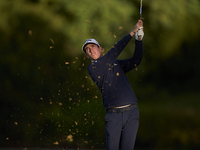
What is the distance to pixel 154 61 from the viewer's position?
654 centimetres

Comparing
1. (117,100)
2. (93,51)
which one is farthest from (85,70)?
(117,100)

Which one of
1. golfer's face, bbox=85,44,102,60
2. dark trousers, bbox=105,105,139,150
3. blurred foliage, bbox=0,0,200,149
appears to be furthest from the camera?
blurred foliage, bbox=0,0,200,149

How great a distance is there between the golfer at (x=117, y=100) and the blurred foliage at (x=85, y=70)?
2787mm

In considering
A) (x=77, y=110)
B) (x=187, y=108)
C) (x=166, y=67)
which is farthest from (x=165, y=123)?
(x=77, y=110)

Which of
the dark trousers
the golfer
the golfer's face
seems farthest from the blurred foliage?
the dark trousers

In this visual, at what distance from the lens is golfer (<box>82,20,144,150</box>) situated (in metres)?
3.48

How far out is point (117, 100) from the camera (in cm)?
350

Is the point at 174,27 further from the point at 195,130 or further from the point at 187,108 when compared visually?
the point at 195,130

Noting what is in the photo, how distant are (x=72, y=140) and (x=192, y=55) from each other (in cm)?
264

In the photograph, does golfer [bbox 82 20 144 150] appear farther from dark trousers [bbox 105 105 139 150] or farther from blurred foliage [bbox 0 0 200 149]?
blurred foliage [bbox 0 0 200 149]

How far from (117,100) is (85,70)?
3.03 metres

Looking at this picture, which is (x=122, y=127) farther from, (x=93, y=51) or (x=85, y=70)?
(x=85, y=70)

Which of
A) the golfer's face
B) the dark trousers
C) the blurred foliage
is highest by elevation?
the blurred foliage

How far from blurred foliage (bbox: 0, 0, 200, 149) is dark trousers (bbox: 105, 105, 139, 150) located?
293cm
